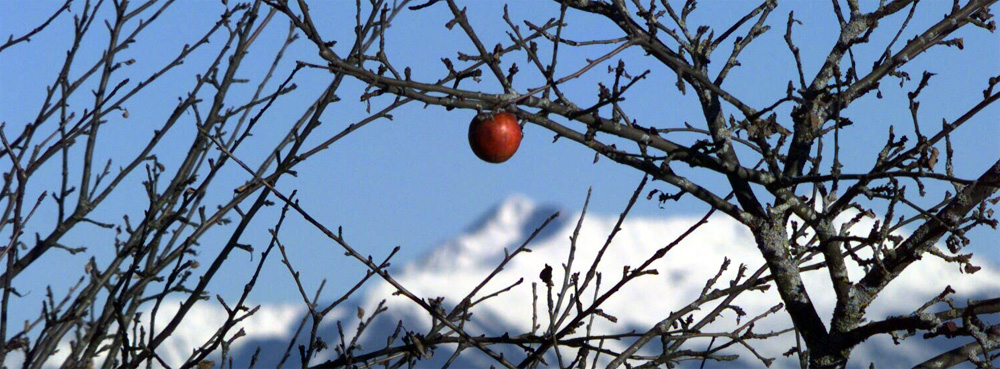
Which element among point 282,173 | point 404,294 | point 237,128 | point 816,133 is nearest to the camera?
point 404,294

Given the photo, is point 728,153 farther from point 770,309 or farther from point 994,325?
point 994,325

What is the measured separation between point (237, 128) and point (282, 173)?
86cm

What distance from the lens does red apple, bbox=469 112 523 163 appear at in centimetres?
282

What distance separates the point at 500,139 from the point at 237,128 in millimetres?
1465

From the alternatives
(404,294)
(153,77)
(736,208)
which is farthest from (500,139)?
(153,77)

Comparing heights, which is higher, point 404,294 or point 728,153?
point 728,153

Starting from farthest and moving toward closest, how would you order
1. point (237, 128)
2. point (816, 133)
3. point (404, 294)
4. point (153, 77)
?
point (153, 77) < point (237, 128) < point (816, 133) < point (404, 294)

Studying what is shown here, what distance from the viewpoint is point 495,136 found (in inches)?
111

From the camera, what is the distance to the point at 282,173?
3049 mm

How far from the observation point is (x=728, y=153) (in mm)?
3295

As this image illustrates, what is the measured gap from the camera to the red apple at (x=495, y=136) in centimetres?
282

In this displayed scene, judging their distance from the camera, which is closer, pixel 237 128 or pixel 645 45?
pixel 645 45

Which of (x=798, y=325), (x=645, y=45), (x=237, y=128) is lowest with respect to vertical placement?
(x=798, y=325)

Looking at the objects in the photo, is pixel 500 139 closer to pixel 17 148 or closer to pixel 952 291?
pixel 952 291
